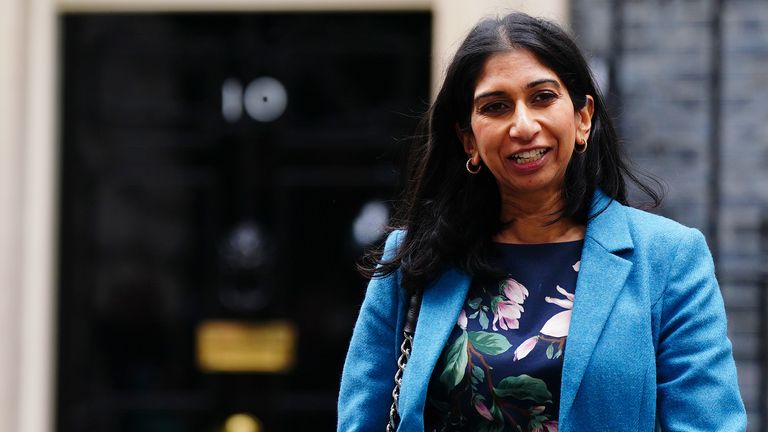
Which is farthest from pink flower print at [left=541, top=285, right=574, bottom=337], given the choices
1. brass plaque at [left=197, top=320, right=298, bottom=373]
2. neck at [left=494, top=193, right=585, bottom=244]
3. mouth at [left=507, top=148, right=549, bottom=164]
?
brass plaque at [left=197, top=320, right=298, bottom=373]

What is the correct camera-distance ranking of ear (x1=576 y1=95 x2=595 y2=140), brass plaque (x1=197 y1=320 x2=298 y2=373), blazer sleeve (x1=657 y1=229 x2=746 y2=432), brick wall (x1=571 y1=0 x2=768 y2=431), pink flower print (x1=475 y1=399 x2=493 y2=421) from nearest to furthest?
blazer sleeve (x1=657 y1=229 x2=746 y2=432)
pink flower print (x1=475 y1=399 x2=493 y2=421)
ear (x1=576 y1=95 x2=595 y2=140)
brick wall (x1=571 y1=0 x2=768 y2=431)
brass plaque (x1=197 y1=320 x2=298 y2=373)

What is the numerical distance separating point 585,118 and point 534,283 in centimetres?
33

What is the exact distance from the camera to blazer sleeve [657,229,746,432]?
6.88 ft

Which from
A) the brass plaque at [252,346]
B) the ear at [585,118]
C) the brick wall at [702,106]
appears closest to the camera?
the ear at [585,118]

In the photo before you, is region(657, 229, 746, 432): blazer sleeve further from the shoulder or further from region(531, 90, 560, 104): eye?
region(531, 90, 560, 104): eye

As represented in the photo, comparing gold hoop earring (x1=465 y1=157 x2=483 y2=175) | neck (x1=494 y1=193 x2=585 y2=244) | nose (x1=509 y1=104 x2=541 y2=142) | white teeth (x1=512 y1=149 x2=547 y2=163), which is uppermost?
nose (x1=509 y1=104 x2=541 y2=142)

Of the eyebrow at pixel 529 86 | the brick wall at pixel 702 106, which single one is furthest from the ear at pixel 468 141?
the brick wall at pixel 702 106

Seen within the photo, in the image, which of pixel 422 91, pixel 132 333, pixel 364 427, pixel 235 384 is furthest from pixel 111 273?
pixel 364 427

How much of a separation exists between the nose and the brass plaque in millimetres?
3381

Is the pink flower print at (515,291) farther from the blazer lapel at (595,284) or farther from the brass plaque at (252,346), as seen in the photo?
the brass plaque at (252,346)

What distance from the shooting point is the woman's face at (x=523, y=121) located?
2.21 metres

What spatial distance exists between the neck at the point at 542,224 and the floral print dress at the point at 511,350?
2 cm

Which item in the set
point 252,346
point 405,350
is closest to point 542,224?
point 405,350

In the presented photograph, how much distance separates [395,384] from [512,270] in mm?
322
